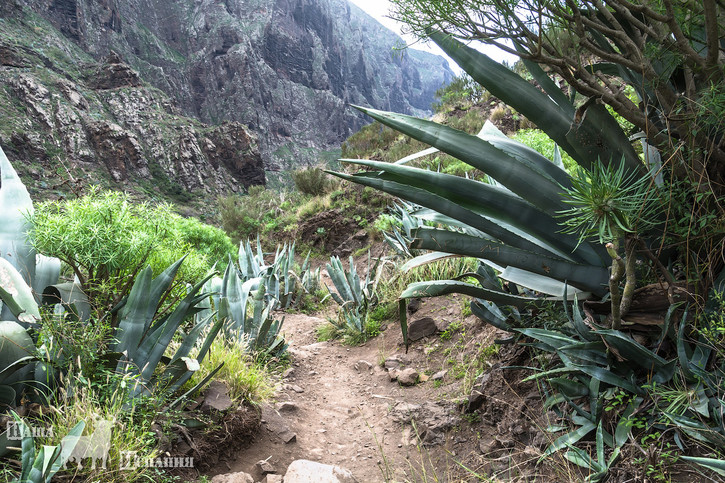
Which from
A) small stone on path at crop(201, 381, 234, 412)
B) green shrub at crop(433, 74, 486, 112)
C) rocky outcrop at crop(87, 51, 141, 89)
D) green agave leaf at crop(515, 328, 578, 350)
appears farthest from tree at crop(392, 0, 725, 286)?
rocky outcrop at crop(87, 51, 141, 89)

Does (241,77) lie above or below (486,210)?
above

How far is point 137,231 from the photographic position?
2.01 m

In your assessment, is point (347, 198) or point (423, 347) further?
point (347, 198)

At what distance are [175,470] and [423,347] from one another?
2.35 meters

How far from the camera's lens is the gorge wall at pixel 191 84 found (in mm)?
28516

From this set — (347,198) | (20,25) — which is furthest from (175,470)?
(20,25)

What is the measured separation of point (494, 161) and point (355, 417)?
2134 millimetres

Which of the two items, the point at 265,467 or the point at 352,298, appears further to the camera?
the point at 352,298

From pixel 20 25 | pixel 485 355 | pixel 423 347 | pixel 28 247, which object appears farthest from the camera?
pixel 20 25

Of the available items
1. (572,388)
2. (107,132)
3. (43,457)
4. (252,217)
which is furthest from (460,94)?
(107,132)

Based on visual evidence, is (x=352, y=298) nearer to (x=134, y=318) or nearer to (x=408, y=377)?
(x=408, y=377)

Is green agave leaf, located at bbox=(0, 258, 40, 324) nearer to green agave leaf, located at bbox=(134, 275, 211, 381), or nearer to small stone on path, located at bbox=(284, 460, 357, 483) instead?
green agave leaf, located at bbox=(134, 275, 211, 381)

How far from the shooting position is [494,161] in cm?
183

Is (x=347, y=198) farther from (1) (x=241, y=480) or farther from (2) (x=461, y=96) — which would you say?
(1) (x=241, y=480)
